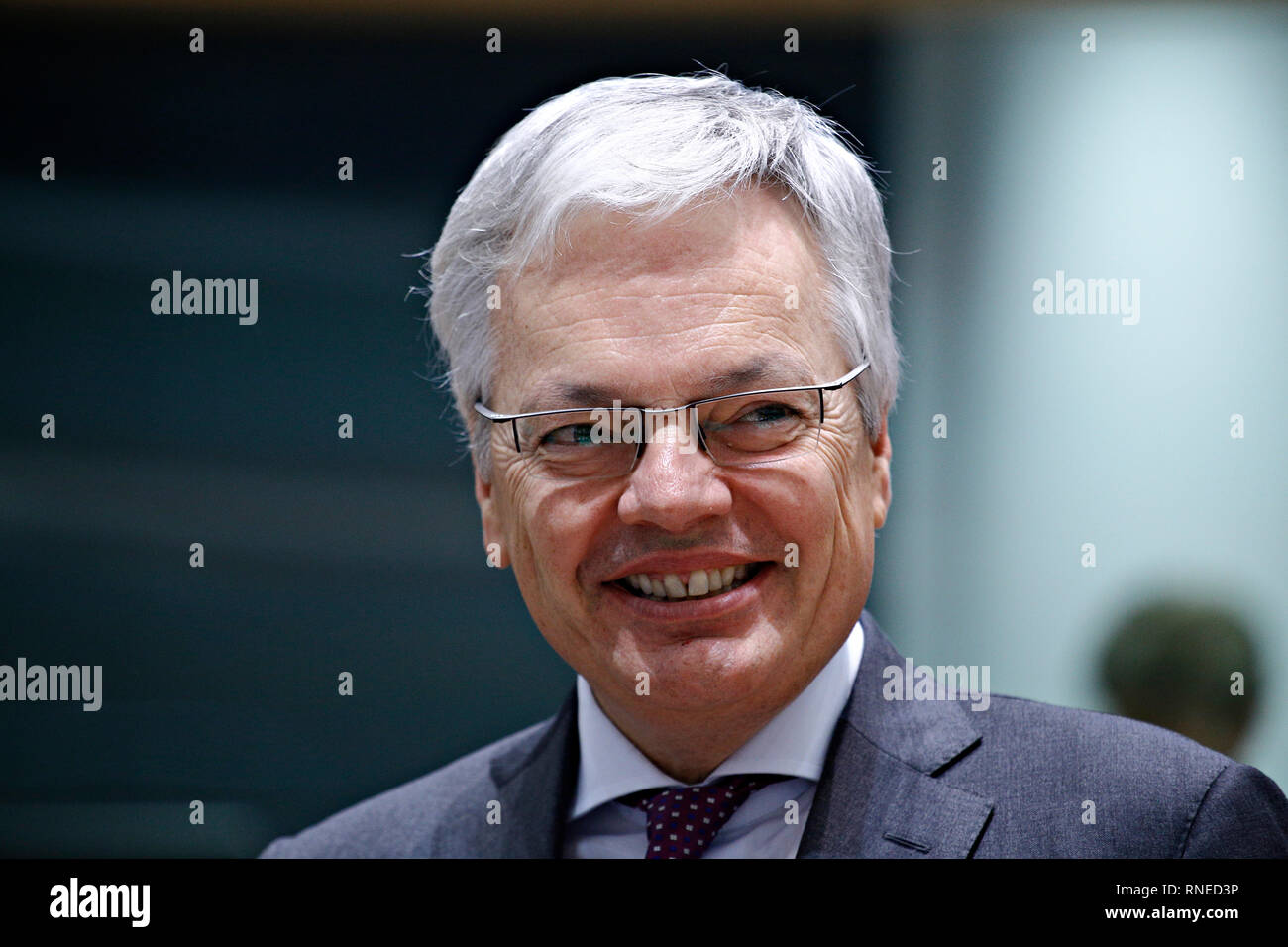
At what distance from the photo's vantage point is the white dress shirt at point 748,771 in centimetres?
184

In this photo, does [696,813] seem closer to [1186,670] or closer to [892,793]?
[892,793]

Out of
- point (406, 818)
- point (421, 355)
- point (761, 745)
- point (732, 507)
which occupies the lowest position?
point (406, 818)

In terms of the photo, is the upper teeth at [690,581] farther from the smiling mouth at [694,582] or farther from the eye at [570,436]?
the eye at [570,436]

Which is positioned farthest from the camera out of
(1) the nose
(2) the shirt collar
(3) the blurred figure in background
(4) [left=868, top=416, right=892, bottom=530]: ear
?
(3) the blurred figure in background

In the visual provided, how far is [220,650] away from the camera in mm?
2318

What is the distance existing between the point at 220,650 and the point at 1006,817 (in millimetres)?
1522

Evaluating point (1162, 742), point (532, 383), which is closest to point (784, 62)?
point (532, 383)

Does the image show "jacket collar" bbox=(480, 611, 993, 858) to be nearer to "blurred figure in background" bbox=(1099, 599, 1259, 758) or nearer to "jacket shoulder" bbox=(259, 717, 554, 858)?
"jacket shoulder" bbox=(259, 717, 554, 858)

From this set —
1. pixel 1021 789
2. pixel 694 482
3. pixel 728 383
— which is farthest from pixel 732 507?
pixel 1021 789

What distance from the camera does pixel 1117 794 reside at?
1.75m

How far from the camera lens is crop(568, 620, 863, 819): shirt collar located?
1.84 metres

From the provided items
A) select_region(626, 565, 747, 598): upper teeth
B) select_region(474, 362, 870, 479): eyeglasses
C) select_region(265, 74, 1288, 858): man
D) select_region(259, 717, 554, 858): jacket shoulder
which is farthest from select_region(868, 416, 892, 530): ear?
select_region(259, 717, 554, 858): jacket shoulder

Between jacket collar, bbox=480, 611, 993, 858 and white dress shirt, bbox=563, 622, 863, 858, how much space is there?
0.02 metres

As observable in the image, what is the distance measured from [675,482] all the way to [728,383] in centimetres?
17
